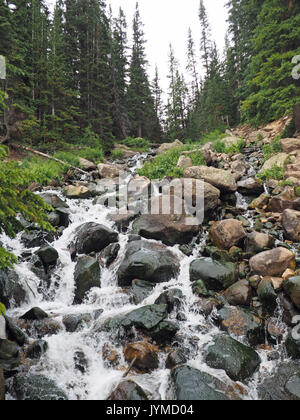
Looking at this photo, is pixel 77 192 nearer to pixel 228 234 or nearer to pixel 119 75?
pixel 228 234

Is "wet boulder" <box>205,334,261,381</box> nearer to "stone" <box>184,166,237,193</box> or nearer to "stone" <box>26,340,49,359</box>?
"stone" <box>26,340,49,359</box>

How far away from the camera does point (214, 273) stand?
6.12m

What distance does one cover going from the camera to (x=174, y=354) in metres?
4.39

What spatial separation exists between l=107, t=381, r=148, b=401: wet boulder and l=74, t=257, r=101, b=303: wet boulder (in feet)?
9.68

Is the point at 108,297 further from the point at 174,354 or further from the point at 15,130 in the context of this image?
the point at 15,130

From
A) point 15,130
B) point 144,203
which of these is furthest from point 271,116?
point 15,130

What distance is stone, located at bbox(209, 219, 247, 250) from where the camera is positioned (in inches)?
276

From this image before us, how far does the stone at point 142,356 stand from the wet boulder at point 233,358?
1.00m

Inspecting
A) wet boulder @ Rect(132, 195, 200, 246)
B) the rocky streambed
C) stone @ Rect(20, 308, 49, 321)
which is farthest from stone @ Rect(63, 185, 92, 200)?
stone @ Rect(20, 308, 49, 321)

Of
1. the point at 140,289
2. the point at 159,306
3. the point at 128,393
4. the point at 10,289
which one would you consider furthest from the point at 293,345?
the point at 10,289

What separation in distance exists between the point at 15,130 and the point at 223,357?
18.3m

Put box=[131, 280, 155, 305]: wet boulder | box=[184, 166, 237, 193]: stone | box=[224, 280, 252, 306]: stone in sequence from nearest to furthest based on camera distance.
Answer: box=[224, 280, 252, 306]: stone < box=[131, 280, 155, 305]: wet boulder < box=[184, 166, 237, 193]: stone

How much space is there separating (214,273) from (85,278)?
11.4ft

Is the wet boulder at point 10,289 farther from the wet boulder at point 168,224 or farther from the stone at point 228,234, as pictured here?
the stone at point 228,234
